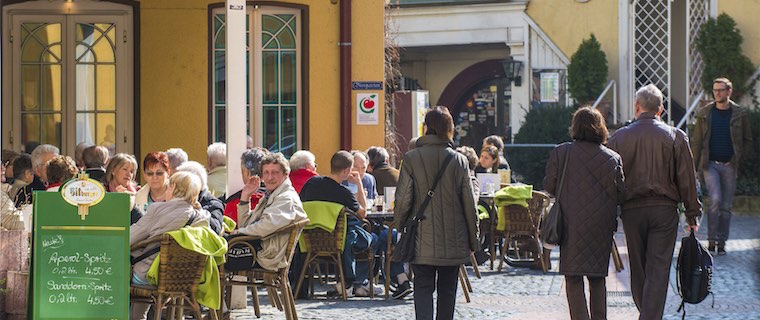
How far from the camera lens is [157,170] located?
11609 mm

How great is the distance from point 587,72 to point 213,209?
17.7m

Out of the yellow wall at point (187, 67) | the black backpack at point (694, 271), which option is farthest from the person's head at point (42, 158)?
the black backpack at point (694, 271)

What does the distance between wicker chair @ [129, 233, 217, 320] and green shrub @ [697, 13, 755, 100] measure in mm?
17784

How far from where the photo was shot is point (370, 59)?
55.6 ft

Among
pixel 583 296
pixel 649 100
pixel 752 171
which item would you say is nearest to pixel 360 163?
pixel 649 100

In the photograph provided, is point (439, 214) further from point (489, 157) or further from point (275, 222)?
point (489, 157)

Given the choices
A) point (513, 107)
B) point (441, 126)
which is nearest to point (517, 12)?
point (513, 107)

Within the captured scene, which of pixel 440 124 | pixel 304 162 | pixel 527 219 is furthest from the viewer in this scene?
pixel 527 219

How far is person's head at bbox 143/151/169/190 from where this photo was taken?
1152cm

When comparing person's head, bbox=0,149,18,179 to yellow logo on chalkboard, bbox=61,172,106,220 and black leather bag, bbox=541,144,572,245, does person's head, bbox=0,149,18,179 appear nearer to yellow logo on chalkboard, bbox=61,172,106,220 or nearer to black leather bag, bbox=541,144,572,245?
yellow logo on chalkboard, bbox=61,172,106,220

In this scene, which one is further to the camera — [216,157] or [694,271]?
[216,157]

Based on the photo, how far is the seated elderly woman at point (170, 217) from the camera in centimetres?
930

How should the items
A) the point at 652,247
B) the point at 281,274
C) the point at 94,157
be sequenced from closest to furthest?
the point at 652,247 < the point at 281,274 < the point at 94,157

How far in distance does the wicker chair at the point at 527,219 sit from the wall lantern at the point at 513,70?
1409 cm
